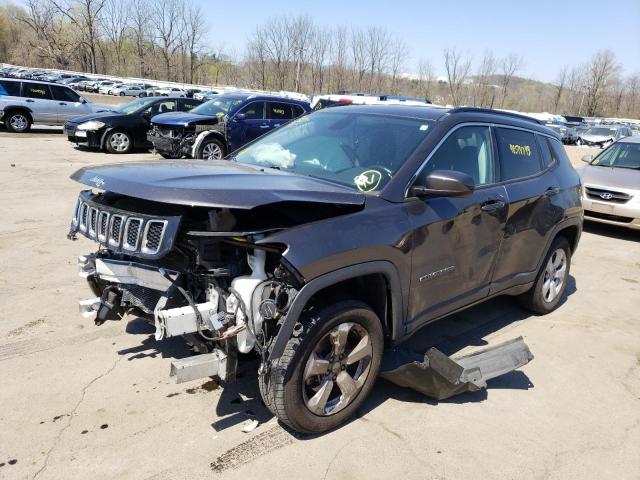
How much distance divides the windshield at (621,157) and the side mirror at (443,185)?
26.7ft

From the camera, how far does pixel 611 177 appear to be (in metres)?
9.36

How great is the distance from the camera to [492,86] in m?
69.4

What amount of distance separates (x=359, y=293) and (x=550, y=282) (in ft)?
9.11

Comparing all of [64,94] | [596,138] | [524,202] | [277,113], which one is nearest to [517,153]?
[524,202]

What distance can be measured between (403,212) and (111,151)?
1327cm

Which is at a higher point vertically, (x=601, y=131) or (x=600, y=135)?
(x=601, y=131)

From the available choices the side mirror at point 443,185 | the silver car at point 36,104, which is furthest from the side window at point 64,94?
the side mirror at point 443,185

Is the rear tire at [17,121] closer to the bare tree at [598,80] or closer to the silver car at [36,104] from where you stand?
the silver car at [36,104]

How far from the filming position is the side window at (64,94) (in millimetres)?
18344

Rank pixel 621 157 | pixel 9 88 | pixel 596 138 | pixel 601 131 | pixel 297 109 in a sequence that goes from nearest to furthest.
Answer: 1. pixel 621 157
2. pixel 297 109
3. pixel 9 88
4. pixel 596 138
5. pixel 601 131

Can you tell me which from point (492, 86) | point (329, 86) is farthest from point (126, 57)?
point (492, 86)

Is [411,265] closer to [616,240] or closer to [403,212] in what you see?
[403,212]

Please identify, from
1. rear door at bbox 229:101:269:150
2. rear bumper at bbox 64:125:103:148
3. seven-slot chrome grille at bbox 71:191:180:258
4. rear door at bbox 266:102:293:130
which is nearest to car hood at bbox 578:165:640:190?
rear door at bbox 266:102:293:130

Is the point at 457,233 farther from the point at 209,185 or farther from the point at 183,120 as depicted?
the point at 183,120
